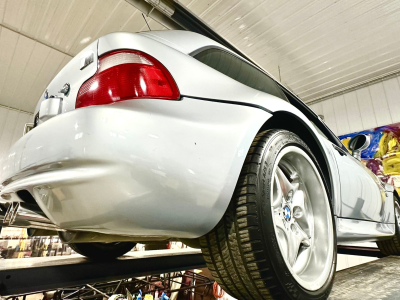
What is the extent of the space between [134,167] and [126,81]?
266 millimetres

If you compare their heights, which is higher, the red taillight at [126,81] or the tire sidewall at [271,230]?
the red taillight at [126,81]

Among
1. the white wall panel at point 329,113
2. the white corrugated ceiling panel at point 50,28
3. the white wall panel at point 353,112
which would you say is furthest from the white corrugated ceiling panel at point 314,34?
the white corrugated ceiling panel at point 50,28

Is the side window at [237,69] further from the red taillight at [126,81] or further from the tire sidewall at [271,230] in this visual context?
the tire sidewall at [271,230]

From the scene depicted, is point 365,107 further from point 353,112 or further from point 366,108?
point 353,112

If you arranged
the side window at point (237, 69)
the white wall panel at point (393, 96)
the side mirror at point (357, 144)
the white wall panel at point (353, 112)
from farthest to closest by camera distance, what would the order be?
the white wall panel at point (353, 112) → the white wall panel at point (393, 96) → the side mirror at point (357, 144) → the side window at point (237, 69)

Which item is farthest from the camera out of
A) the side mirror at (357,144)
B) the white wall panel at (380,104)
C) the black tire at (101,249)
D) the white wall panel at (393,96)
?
the white wall panel at (380,104)

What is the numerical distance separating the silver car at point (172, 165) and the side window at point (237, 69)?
13 mm

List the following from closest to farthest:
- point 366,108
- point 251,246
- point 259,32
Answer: point 251,246 → point 259,32 → point 366,108

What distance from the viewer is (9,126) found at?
5.44 meters

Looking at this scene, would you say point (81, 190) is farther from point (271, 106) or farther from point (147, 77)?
point (271, 106)

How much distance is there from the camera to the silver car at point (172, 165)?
61 cm

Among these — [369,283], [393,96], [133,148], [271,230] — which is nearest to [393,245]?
[369,283]

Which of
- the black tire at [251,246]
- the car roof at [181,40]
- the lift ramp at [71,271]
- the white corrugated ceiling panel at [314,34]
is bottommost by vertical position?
the lift ramp at [71,271]

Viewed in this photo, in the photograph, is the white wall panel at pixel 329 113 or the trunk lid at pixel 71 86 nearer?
the trunk lid at pixel 71 86
